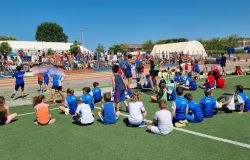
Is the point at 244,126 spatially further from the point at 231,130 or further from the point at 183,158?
the point at 183,158

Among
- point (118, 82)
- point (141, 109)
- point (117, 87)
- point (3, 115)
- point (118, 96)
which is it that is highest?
point (118, 82)

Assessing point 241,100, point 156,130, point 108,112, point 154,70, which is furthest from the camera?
point 154,70

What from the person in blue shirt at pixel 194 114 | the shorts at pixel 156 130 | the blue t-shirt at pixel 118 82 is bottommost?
the shorts at pixel 156 130

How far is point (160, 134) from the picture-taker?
266 inches

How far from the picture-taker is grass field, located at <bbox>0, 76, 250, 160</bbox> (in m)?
5.53

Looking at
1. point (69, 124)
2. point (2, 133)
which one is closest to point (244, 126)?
point (69, 124)

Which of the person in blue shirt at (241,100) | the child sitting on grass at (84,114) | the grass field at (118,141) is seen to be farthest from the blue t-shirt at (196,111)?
the child sitting on grass at (84,114)

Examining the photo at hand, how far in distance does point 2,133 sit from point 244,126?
251 inches

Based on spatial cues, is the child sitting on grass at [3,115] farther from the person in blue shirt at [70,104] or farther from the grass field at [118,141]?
the person in blue shirt at [70,104]

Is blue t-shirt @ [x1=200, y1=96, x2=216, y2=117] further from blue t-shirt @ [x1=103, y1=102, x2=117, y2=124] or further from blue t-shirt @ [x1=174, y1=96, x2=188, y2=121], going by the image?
blue t-shirt @ [x1=103, y1=102, x2=117, y2=124]

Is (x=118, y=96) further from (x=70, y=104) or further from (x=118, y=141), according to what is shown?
(x=118, y=141)

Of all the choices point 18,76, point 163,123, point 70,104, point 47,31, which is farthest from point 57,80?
point 47,31

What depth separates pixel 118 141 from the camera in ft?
20.9

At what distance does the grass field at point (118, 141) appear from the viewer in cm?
553
